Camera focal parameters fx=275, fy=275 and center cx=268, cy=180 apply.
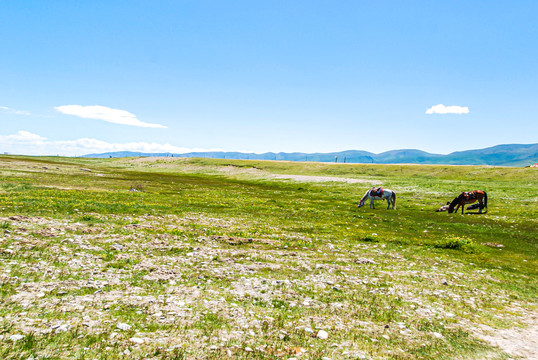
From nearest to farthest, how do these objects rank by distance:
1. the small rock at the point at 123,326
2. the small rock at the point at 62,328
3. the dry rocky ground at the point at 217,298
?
the small rock at the point at 62,328
the dry rocky ground at the point at 217,298
the small rock at the point at 123,326

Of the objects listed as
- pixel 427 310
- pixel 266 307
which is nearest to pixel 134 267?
pixel 266 307

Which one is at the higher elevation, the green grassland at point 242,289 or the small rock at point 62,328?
the small rock at point 62,328

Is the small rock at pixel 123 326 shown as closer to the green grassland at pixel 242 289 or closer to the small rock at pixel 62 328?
the green grassland at pixel 242 289

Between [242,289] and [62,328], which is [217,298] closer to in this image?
[242,289]

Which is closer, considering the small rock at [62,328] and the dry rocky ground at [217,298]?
the small rock at [62,328]

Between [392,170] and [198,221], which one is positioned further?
[392,170]

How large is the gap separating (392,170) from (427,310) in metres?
132

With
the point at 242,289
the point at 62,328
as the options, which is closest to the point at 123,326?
the point at 62,328

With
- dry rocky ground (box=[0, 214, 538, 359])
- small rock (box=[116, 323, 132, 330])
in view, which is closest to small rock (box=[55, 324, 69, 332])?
dry rocky ground (box=[0, 214, 538, 359])

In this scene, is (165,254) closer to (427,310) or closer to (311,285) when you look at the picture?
(311,285)

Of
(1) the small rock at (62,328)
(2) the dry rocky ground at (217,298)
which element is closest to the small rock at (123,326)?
(2) the dry rocky ground at (217,298)

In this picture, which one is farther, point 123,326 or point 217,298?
point 217,298

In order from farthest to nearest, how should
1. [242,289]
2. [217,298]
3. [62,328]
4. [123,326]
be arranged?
1. [242,289]
2. [217,298]
3. [123,326]
4. [62,328]

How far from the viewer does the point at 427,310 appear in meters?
10.3
